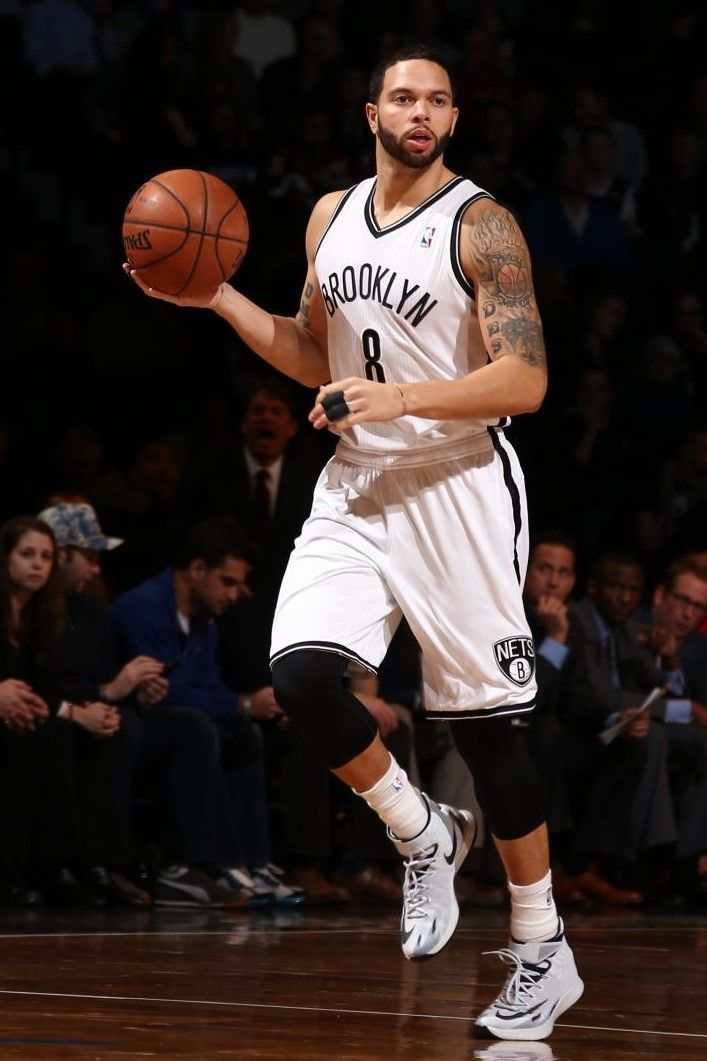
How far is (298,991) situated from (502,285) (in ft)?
5.83

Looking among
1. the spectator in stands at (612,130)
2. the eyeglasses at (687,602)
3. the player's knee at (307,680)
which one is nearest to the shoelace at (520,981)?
the player's knee at (307,680)

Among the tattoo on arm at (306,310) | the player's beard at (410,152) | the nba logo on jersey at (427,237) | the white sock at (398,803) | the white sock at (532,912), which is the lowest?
the white sock at (532,912)

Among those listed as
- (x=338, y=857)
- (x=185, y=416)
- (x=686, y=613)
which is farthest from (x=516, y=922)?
(x=185, y=416)

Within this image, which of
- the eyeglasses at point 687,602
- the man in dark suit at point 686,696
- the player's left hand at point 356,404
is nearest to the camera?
the player's left hand at point 356,404

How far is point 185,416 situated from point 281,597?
5.81 meters

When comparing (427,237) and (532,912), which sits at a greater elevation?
(427,237)

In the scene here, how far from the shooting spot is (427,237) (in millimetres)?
4328

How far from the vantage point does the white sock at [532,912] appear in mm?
4242

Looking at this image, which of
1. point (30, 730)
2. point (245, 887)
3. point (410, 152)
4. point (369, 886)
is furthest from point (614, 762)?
point (410, 152)

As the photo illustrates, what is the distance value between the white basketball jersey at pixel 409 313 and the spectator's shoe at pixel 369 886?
11.7ft

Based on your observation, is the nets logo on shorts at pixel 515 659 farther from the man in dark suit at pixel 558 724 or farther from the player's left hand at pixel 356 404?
the man in dark suit at pixel 558 724

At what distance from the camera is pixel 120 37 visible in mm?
11320

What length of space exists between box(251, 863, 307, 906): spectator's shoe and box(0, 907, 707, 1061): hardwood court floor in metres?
0.40

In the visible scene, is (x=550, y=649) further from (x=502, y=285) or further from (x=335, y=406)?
(x=335, y=406)
